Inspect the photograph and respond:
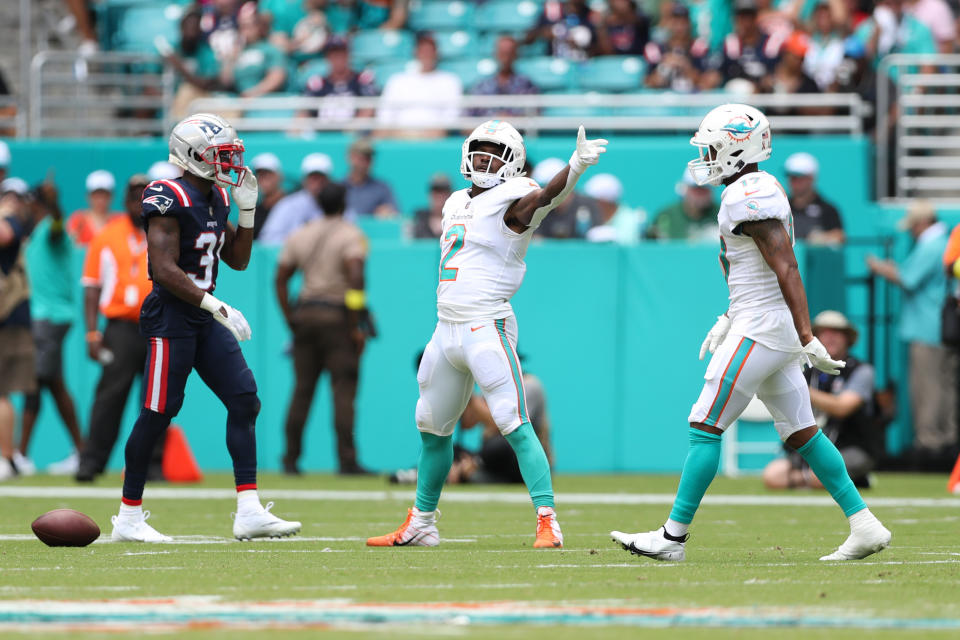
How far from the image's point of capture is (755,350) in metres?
6.73

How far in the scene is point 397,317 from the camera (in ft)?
48.1

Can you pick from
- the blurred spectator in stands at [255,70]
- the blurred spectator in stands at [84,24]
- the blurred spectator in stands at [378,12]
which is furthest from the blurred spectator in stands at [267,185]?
the blurred spectator in stands at [84,24]

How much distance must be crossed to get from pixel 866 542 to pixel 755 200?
1475 millimetres

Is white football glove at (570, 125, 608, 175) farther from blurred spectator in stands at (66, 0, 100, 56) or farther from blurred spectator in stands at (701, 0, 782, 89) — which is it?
blurred spectator in stands at (66, 0, 100, 56)

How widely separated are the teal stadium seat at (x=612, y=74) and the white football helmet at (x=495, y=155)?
9.87m

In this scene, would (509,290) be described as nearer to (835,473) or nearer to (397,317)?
(835,473)

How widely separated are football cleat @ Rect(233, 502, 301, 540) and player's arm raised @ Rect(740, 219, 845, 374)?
2.61 m

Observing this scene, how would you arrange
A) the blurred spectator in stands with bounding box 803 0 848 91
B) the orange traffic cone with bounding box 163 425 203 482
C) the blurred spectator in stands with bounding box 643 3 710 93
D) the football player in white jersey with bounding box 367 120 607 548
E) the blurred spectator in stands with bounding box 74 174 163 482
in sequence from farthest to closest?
the blurred spectator in stands with bounding box 643 3 710 93, the blurred spectator in stands with bounding box 803 0 848 91, the orange traffic cone with bounding box 163 425 203 482, the blurred spectator in stands with bounding box 74 174 163 482, the football player in white jersey with bounding box 367 120 607 548

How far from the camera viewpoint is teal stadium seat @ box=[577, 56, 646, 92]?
1722 centimetres

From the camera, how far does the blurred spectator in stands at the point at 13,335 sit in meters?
12.5

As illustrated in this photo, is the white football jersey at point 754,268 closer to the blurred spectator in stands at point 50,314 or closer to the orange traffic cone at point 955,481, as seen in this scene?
the orange traffic cone at point 955,481

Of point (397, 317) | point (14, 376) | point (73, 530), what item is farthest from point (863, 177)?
point (73, 530)

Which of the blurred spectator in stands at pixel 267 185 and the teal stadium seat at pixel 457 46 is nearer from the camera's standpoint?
the blurred spectator in stands at pixel 267 185

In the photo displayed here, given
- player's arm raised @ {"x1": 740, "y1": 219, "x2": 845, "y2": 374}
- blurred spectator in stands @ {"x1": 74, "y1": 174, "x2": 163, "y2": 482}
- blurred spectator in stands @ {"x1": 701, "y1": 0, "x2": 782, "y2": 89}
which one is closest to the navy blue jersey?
player's arm raised @ {"x1": 740, "y1": 219, "x2": 845, "y2": 374}
